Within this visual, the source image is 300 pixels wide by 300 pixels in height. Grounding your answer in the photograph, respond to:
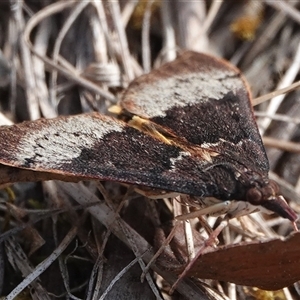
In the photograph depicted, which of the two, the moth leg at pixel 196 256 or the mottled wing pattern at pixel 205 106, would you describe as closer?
the moth leg at pixel 196 256

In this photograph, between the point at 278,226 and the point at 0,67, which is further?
the point at 0,67

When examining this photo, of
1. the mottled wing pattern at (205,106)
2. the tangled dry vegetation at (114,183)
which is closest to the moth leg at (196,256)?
the tangled dry vegetation at (114,183)

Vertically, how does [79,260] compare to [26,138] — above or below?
below

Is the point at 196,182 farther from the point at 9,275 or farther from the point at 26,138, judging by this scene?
the point at 9,275

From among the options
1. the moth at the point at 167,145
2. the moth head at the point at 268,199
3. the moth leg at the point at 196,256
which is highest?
the moth at the point at 167,145

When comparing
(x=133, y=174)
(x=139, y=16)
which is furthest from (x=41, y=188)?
(x=139, y=16)

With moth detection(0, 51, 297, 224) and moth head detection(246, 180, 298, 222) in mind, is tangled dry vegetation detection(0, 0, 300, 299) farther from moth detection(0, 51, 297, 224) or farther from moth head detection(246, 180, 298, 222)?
moth detection(0, 51, 297, 224)

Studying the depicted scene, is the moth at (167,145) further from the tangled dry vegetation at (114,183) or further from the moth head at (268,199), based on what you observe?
the tangled dry vegetation at (114,183)

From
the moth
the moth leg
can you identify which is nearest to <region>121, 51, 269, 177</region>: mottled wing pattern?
the moth
